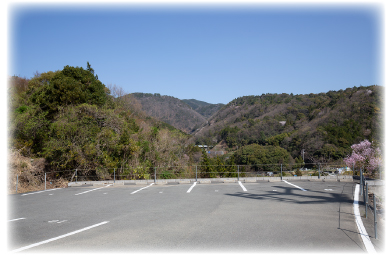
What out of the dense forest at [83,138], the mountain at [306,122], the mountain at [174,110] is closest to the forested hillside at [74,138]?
the dense forest at [83,138]

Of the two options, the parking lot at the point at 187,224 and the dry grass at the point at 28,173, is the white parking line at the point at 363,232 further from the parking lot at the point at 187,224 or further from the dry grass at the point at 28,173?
the dry grass at the point at 28,173

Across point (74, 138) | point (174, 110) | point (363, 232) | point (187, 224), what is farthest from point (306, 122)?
point (187, 224)

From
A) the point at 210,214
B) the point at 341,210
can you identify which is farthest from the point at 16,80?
the point at 341,210

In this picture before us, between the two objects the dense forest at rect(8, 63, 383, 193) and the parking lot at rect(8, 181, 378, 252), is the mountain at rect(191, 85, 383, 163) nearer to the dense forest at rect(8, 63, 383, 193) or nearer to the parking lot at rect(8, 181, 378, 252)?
the dense forest at rect(8, 63, 383, 193)

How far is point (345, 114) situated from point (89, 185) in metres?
46.5

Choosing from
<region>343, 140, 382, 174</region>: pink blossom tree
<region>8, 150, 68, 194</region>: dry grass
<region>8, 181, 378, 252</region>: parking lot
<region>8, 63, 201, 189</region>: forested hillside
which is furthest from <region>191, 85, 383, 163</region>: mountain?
<region>8, 150, 68, 194</region>: dry grass

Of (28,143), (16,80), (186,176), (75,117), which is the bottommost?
(186,176)

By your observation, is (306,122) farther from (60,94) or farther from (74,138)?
(74,138)

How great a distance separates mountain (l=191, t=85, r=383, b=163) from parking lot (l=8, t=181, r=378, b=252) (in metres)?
15.6

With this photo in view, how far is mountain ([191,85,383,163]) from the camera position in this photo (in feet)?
133

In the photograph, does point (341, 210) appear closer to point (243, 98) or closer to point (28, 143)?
point (28, 143)

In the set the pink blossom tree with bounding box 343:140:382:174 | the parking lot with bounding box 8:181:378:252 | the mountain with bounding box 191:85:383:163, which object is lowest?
the parking lot with bounding box 8:181:378:252

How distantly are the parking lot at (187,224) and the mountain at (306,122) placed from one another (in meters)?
15.6

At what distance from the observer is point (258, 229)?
5.75 meters
